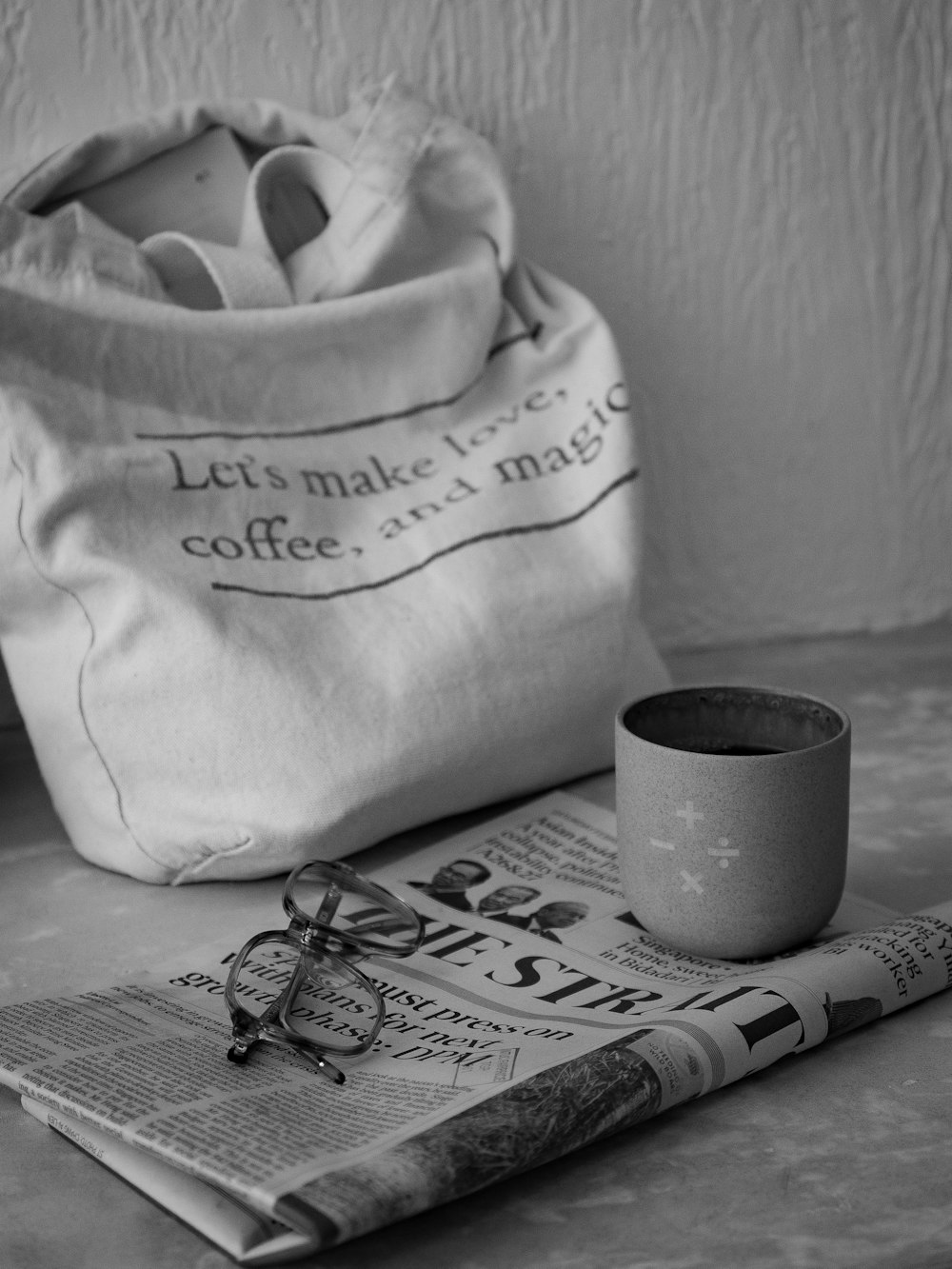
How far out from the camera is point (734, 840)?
1.70ft

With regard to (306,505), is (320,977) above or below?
below

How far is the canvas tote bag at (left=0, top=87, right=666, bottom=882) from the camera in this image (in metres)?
0.64

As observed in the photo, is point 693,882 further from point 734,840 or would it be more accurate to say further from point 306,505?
point 306,505

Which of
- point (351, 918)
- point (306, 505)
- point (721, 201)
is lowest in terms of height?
point (351, 918)

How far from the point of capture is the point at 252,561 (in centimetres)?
69

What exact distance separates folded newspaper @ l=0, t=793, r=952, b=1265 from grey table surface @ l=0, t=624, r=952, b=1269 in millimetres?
11

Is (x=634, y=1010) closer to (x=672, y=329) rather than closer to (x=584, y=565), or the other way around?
(x=584, y=565)

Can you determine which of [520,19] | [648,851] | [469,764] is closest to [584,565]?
[469,764]

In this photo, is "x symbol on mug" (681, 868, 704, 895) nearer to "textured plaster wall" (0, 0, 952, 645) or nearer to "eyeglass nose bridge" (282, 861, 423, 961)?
"eyeglass nose bridge" (282, 861, 423, 961)

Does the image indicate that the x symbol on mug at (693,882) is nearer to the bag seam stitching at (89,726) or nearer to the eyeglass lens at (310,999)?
the eyeglass lens at (310,999)

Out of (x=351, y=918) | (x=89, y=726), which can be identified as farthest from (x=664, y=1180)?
(x=89, y=726)

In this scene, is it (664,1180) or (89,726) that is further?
(89,726)

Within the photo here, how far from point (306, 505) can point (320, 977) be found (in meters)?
0.27

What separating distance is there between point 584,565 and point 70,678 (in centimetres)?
27
